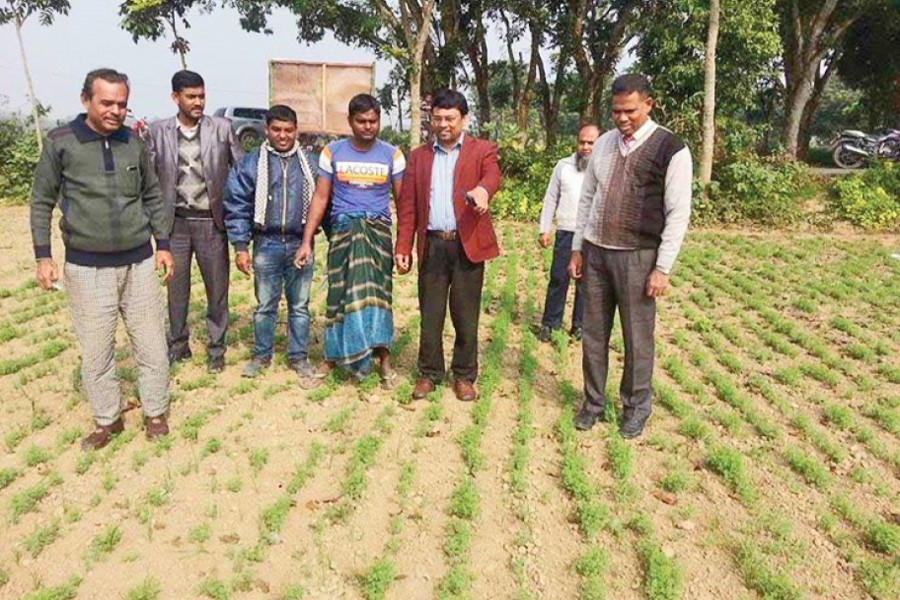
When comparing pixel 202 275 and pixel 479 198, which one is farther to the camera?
pixel 202 275

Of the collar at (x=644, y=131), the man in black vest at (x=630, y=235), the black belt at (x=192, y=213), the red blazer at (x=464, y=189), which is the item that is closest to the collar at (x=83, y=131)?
the black belt at (x=192, y=213)

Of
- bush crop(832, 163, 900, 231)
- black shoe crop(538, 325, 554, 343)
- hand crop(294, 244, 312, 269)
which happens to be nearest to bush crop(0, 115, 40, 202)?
hand crop(294, 244, 312, 269)

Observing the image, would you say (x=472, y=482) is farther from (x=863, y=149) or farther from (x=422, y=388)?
(x=863, y=149)

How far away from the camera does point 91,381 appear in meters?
3.63

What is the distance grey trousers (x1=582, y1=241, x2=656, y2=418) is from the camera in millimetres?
3662

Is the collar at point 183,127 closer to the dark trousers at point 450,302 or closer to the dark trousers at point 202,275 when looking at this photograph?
the dark trousers at point 202,275

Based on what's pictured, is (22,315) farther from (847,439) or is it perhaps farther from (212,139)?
(847,439)

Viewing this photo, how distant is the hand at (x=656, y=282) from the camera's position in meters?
3.56

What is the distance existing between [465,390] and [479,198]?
134 cm

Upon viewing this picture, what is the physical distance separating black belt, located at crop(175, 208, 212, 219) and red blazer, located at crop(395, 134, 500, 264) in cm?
133

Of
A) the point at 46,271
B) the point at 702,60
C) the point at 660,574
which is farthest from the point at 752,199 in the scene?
the point at 46,271

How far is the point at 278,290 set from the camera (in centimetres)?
456

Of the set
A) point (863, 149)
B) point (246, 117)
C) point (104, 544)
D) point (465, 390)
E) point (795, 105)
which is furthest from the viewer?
point (246, 117)

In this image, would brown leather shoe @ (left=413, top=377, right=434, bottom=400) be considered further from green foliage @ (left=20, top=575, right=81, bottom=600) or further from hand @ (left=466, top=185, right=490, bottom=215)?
green foliage @ (left=20, top=575, right=81, bottom=600)
